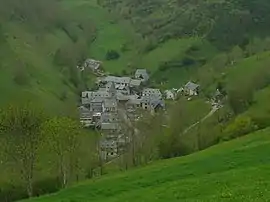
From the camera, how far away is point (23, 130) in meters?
66.4

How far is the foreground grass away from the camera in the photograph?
121ft

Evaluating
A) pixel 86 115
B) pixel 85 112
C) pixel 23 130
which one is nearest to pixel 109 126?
pixel 86 115

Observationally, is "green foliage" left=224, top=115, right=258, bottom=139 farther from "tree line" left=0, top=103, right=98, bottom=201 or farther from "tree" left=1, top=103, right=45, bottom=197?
"tree" left=1, top=103, right=45, bottom=197

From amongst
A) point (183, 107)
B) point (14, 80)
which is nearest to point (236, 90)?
point (183, 107)

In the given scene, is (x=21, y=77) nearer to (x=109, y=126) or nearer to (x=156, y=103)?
(x=109, y=126)

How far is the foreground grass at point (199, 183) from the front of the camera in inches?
1457

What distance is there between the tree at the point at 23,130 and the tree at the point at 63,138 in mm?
2016

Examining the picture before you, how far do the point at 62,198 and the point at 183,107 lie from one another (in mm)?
62825

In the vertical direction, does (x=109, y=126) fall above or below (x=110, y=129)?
above

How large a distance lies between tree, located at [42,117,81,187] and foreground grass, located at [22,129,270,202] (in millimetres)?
16347

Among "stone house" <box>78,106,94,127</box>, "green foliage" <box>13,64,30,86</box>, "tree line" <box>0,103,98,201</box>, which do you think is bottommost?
"tree line" <box>0,103,98,201</box>

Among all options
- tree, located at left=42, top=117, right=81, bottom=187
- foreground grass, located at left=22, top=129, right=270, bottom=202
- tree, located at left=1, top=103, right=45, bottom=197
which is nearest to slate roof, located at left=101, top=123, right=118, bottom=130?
tree, located at left=42, top=117, right=81, bottom=187

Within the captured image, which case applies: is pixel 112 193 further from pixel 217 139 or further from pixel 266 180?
pixel 217 139

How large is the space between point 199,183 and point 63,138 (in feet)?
112
